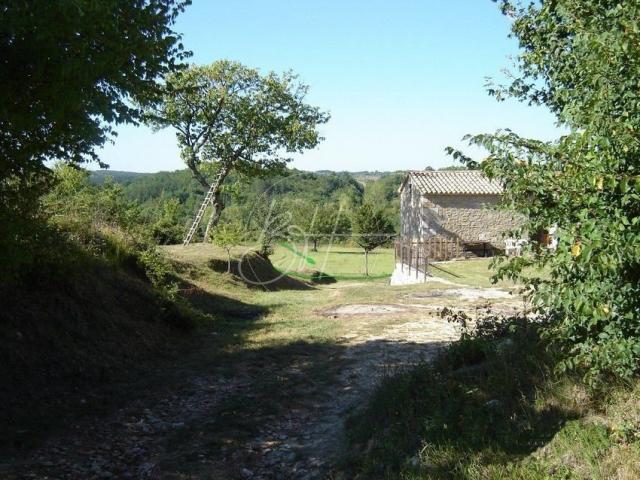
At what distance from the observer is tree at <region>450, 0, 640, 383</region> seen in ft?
10.9

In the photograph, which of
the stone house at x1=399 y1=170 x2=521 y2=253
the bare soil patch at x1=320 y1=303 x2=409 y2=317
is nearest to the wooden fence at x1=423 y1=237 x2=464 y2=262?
the stone house at x1=399 y1=170 x2=521 y2=253

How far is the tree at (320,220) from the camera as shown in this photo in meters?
57.0

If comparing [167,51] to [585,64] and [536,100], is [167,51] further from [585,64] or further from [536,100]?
[585,64]

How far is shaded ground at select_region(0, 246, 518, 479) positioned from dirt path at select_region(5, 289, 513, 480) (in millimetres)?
14

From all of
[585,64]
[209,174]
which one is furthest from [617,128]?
[209,174]

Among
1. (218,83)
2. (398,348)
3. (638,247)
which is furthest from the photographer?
(218,83)

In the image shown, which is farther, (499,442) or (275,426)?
(275,426)

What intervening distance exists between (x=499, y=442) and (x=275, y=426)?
10.1 feet

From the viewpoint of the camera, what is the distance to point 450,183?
114 ft

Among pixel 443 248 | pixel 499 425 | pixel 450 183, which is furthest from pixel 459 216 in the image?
pixel 499 425

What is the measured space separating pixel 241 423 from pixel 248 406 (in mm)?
656

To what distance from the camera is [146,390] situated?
311 inches

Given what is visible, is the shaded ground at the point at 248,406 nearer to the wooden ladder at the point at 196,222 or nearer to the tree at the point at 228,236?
the tree at the point at 228,236

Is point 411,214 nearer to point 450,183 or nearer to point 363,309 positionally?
point 450,183
